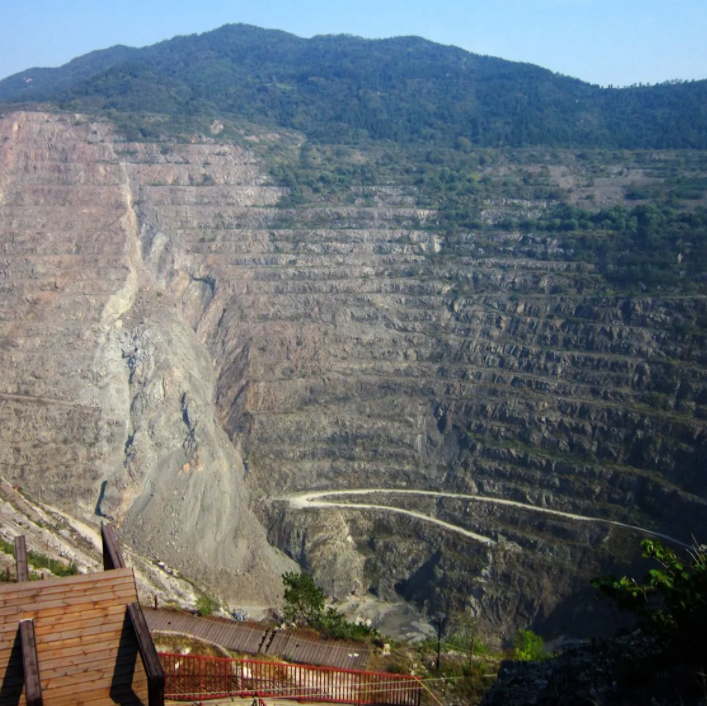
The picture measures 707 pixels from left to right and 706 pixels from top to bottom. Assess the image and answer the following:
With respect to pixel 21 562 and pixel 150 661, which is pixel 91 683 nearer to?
pixel 150 661

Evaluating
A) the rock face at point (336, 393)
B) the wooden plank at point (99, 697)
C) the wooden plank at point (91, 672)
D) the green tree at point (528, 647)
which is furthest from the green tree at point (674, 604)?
the rock face at point (336, 393)

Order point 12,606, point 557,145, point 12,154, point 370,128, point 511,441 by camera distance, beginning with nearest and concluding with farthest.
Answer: point 12,606 < point 511,441 < point 12,154 < point 557,145 < point 370,128

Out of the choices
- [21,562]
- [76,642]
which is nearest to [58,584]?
[76,642]

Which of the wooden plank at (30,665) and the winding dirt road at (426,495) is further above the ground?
the wooden plank at (30,665)

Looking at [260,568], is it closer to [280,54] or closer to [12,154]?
[12,154]

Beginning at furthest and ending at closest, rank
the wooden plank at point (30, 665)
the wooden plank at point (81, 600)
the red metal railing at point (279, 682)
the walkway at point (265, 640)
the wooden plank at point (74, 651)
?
the walkway at point (265, 640) < the red metal railing at point (279, 682) < the wooden plank at point (81, 600) < the wooden plank at point (74, 651) < the wooden plank at point (30, 665)

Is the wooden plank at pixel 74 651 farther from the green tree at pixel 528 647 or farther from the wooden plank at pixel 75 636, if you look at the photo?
the green tree at pixel 528 647

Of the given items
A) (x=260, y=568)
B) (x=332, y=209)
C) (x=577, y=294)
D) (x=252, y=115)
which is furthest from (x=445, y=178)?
(x=260, y=568)

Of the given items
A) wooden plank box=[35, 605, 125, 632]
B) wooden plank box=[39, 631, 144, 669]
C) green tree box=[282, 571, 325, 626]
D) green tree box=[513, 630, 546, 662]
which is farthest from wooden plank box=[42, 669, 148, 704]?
green tree box=[513, 630, 546, 662]
